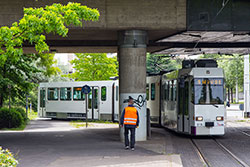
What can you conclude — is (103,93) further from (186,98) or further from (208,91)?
(208,91)

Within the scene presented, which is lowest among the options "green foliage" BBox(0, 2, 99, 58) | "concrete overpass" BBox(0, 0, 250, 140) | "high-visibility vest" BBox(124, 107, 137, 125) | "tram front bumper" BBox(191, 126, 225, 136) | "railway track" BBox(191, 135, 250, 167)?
"railway track" BBox(191, 135, 250, 167)

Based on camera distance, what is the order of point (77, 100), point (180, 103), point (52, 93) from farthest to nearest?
point (52, 93)
point (77, 100)
point (180, 103)

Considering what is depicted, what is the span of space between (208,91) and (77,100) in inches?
776

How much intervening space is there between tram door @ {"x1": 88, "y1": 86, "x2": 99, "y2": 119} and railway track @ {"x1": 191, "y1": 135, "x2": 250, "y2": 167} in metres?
17.1

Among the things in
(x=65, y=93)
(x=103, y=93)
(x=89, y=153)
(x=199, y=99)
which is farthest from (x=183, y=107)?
(x=65, y=93)

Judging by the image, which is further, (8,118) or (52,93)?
(52,93)

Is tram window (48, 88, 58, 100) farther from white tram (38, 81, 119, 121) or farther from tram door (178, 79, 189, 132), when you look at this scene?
tram door (178, 79, 189, 132)


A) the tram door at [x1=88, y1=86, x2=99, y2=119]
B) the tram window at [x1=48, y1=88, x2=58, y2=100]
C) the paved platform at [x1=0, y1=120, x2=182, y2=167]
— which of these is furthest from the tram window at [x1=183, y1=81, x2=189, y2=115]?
the tram window at [x1=48, y1=88, x2=58, y2=100]

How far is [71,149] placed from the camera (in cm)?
1680

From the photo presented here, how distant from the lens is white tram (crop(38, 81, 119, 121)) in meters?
35.7

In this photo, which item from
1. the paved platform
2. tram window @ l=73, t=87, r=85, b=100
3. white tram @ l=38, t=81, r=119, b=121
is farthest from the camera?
tram window @ l=73, t=87, r=85, b=100

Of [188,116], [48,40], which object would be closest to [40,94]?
[48,40]

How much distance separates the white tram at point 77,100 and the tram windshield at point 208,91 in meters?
14.8

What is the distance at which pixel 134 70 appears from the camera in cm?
1920
